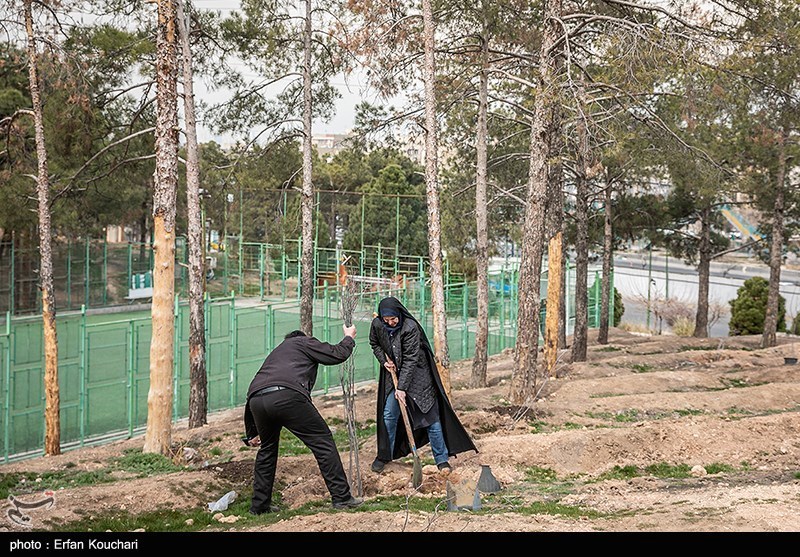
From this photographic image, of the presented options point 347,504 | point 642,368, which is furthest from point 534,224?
point 642,368

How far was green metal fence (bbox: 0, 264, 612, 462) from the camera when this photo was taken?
14.0 m

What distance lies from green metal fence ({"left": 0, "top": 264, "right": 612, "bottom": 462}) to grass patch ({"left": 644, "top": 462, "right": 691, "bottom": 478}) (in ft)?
11.5

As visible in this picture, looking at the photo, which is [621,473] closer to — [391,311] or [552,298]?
[391,311]

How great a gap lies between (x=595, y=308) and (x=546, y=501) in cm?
2532

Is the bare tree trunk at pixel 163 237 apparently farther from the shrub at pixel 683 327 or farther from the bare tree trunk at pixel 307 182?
the shrub at pixel 683 327

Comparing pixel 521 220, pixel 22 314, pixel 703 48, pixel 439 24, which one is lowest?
pixel 22 314

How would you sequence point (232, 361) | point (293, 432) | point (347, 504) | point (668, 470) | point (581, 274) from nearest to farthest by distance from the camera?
point (293, 432) → point (347, 504) → point (668, 470) → point (232, 361) → point (581, 274)

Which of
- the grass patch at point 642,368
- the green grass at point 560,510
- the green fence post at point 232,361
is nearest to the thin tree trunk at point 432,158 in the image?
the green fence post at point 232,361

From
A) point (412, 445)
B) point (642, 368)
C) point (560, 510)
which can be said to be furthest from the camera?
point (642, 368)

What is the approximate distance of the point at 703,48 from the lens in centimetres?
1148

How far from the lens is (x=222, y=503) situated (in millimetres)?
7730

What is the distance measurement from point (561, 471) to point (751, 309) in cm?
2359

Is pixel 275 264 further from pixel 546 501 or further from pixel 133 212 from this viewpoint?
pixel 546 501
